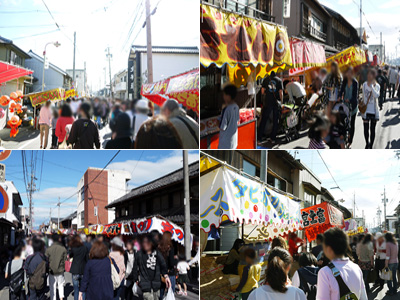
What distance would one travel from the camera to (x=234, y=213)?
12.9 feet

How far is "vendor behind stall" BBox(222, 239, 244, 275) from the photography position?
4.72 metres

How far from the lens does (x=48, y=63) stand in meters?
4.70

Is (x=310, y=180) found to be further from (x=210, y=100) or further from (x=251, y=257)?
(x=210, y=100)

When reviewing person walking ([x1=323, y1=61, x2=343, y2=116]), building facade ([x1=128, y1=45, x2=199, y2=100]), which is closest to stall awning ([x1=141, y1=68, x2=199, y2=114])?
building facade ([x1=128, y1=45, x2=199, y2=100])

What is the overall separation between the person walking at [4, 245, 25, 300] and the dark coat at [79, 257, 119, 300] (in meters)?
0.90

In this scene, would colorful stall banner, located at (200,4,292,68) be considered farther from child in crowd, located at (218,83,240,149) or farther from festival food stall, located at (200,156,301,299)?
festival food stall, located at (200,156,301,299)

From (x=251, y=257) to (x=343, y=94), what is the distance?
2388 millimetres

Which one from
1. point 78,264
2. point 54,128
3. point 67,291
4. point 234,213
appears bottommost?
point 67,291

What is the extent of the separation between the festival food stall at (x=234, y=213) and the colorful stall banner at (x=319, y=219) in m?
0.18

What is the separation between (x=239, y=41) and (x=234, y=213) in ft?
6.39

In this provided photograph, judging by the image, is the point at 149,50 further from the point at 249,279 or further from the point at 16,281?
the point at 16,281

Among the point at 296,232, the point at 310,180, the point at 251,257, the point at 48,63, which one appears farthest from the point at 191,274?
the point at 48,63

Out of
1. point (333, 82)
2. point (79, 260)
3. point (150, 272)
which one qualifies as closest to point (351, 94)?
point (333, 82)

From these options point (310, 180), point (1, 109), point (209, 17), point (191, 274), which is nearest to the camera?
point (209, 17)
